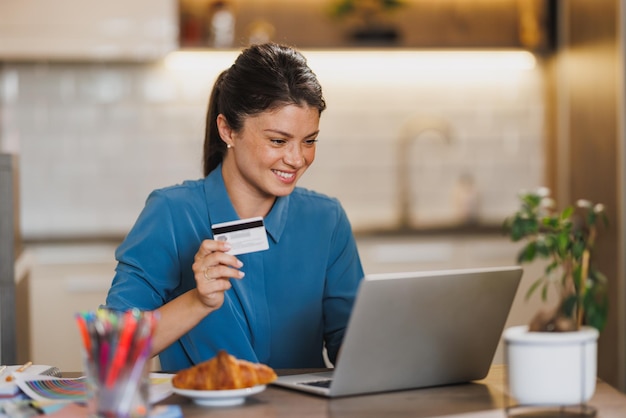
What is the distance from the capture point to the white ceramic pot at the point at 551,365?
134cm

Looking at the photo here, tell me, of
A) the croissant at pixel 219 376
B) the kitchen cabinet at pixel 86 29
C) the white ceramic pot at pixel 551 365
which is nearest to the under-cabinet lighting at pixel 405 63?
the kitchen cabinet at pixel 86 29

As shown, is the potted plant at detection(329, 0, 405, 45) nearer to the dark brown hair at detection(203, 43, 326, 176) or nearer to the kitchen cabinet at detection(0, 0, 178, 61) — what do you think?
the kitchen cabinet at detection(0, 0, 178, 61)

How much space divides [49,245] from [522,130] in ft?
7.90

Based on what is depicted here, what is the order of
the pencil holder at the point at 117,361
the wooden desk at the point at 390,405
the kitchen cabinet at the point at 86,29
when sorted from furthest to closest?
1. the kitchen cabinet at the point at 86,29
2. the wooden desk at the point at 390,405
3. the pencil holder at the point at 117,361

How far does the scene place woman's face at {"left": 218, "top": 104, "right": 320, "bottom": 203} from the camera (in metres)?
2.04

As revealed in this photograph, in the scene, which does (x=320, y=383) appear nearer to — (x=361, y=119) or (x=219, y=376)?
(x=219, y=376)

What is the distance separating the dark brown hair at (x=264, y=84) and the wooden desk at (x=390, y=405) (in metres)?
0.67

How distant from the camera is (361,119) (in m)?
4.84

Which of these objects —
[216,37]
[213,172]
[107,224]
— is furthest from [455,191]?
[213,172]

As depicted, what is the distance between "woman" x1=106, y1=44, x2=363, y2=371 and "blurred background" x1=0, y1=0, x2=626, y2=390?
200 centimetres

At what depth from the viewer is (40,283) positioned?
13.4 ft

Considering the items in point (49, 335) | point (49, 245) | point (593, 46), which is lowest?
point (49, 335)

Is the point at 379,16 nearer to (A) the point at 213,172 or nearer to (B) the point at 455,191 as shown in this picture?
(B) the point at 455,191

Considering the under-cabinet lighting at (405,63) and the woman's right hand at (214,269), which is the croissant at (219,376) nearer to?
the woman's right hand at (214,269)
